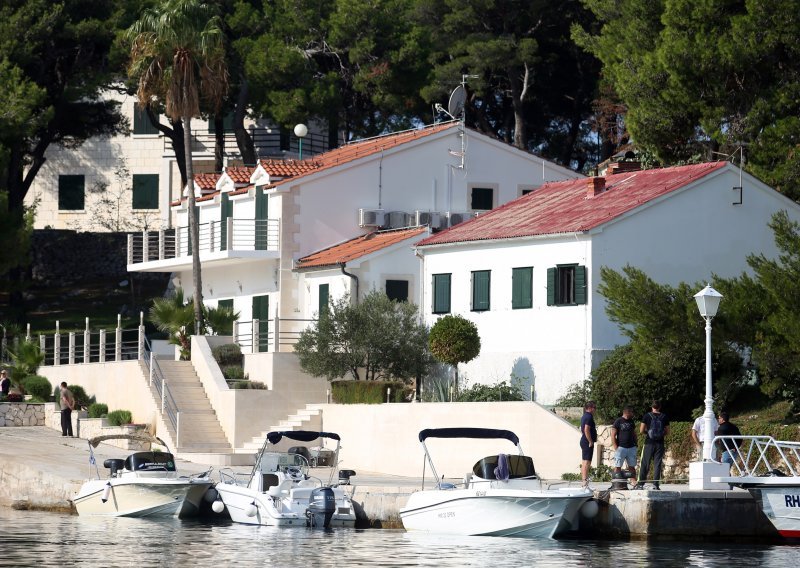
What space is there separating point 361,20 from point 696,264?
25.7 metres

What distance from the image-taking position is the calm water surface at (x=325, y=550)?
25.7 m

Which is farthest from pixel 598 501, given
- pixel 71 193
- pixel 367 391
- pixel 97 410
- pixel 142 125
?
pixel 71 193

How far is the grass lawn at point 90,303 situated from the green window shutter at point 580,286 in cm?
2544

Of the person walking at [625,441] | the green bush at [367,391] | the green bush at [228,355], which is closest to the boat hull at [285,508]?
the person walking at [625,441]

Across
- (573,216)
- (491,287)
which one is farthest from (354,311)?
(573,216)

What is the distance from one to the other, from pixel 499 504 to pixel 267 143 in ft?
135

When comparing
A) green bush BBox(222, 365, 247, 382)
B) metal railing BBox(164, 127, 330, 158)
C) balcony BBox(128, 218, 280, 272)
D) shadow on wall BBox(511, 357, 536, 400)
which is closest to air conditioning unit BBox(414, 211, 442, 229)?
balcony BBox(128, 218, 280, 272)

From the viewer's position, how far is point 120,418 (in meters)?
45.4

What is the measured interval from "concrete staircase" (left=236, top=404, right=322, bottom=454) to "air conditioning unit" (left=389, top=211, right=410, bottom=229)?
9.67 meters

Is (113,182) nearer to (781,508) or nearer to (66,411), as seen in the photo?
(66,411)

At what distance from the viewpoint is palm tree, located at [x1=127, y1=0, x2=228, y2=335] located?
47906 mm

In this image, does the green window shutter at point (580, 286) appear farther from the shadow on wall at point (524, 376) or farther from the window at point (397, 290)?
the window at point (397, 290)

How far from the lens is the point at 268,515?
32.1 m

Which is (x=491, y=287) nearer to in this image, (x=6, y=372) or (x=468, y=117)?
(x=6, y=372)
